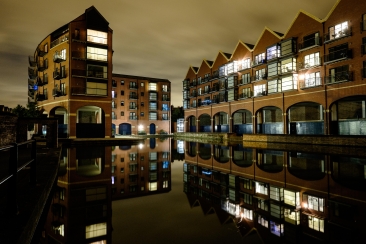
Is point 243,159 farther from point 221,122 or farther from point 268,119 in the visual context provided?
point 221,122

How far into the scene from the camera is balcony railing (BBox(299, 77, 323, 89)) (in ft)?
96.8

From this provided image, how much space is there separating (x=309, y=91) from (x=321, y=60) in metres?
3.97

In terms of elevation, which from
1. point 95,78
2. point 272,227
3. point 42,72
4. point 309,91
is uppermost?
point 42,72

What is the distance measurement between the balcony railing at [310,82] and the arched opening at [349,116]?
3.16 m

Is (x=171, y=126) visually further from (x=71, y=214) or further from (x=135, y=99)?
(x=71, y=214)

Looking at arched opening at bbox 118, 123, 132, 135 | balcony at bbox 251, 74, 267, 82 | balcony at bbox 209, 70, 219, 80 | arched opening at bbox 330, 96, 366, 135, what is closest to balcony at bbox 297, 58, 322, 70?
arched opening at bbox 330, 96, 366, 135

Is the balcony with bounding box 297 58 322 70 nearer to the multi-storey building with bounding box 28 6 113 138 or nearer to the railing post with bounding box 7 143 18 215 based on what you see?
the multi-storey building with bounding box 28 6 113 138

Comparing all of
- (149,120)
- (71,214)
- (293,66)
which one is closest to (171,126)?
(149,120)

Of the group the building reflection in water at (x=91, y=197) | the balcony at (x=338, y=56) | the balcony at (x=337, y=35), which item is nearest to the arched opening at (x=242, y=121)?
the balcony at (x=338, y=56)

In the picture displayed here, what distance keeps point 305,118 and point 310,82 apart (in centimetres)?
516

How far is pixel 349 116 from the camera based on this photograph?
91.4ft

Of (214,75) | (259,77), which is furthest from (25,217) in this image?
(214,75)

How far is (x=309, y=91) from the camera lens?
100ft

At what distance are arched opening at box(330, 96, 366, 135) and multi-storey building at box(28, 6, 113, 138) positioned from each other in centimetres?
2957
